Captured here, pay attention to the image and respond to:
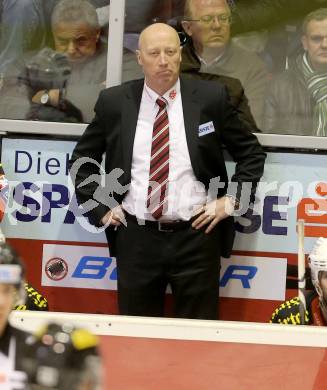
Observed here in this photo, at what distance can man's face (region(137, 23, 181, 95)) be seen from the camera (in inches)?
181

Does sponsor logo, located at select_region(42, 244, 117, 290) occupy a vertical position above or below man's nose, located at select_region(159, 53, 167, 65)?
below

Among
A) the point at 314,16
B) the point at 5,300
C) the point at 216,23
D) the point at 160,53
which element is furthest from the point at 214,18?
the point at 5,300

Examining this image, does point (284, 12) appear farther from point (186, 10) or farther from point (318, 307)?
point (318, 307)

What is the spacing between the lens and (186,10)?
510 centimetres

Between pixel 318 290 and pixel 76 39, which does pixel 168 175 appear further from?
pixel 76 39

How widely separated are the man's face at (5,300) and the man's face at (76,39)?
2961 mm

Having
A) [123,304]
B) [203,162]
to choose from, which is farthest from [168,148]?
[123,304]

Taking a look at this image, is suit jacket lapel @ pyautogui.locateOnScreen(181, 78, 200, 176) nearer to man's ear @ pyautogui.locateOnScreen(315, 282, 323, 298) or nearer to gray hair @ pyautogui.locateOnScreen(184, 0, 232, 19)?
gray hair @ pyautogui.locateOnScreen(184, 0, 232, 19)

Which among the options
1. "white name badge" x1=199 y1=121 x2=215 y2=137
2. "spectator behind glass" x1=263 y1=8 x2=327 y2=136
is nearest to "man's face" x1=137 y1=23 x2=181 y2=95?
"white name badge" x1=199 y1=121 x2=215 y2=137

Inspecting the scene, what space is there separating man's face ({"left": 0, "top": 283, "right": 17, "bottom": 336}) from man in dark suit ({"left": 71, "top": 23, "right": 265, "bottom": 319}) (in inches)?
92.0

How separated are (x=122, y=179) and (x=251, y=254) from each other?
2.87 feet

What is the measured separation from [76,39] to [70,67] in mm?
141

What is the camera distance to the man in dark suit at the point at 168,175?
15.5 feet

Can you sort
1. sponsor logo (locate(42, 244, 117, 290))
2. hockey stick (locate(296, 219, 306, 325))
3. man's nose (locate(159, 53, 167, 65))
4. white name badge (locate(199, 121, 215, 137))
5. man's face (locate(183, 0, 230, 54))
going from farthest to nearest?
sponsor logo (locate(42, 244, 117, 290)), man's face (locate(183, 0, 230, 54)), white name badge (locate(199, 121, 215, 137)), man's nose (locate(159, 53, 167, 65)), hockey stick (locate(296, 219, 306, 325))
